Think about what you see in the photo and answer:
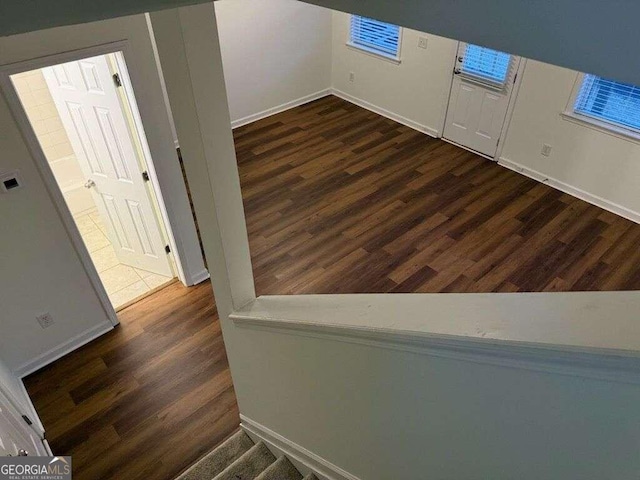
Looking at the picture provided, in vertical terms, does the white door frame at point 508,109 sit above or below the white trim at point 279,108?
above

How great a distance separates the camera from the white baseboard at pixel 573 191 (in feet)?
15.0

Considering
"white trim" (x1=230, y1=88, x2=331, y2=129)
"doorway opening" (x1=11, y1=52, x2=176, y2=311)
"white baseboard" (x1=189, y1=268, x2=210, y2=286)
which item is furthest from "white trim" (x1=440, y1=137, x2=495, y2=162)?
"doorway opening" (x1=11, y1=52, x2=176, y2=311)

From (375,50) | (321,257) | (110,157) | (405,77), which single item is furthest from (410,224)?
(375,50)

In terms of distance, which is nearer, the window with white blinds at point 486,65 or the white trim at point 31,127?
the white trim at point 31,127

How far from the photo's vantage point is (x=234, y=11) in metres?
5.57

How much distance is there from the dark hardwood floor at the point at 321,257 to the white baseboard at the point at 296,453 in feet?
1.10

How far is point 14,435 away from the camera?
2250 mm

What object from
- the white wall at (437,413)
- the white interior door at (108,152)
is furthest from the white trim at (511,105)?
the white wall at (437,413)

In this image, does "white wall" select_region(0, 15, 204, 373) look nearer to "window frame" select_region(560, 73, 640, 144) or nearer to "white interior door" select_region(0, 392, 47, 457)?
"white interior door" select_region(0, 392, 47, 457)

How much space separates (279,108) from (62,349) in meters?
4.58

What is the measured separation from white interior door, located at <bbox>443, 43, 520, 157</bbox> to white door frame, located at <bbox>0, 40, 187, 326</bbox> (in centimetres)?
377

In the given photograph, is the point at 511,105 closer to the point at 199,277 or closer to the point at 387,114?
the point at 387,114

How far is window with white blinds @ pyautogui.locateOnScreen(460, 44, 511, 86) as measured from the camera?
496cm

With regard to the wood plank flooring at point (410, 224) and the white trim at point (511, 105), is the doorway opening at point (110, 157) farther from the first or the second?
the white trim at point (511, 105)
